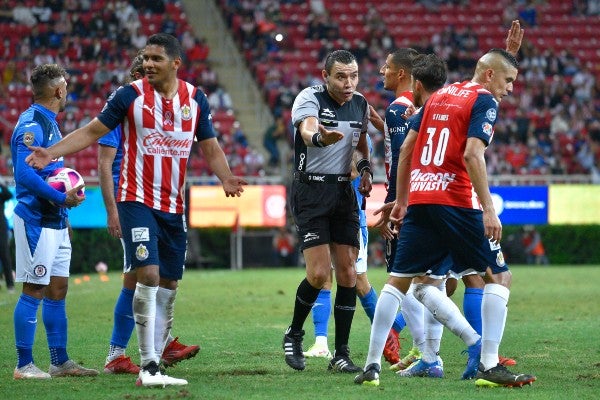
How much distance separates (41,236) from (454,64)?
26.7 meters

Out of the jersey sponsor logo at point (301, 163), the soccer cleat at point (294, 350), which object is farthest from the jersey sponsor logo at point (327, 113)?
the soccer cleat at point (294, 350)

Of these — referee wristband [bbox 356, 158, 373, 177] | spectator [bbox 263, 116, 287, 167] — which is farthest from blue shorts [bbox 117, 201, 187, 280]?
spectator [bbox 263, 116, 287, 167]

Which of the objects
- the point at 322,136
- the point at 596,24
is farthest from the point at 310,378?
the point at 596,24

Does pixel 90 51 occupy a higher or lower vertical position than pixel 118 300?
higher

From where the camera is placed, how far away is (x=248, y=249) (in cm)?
2741

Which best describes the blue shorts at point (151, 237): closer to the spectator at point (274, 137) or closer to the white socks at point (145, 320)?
the white socks at point (145, 320)

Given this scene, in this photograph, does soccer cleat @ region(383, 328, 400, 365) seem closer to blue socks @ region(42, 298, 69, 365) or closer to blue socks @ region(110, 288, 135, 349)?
blue socks @ region(110, 288, 135, 349)

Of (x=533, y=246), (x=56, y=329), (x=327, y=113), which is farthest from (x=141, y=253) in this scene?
(x=533, y=246)

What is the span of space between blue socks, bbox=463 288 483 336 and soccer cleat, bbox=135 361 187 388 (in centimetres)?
234

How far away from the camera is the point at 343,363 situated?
8711 millimetres

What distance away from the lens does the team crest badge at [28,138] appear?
27.9 ft

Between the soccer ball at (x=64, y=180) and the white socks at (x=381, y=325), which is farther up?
the soccer ball at (x=64, y=180)

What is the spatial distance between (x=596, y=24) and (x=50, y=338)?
105ft

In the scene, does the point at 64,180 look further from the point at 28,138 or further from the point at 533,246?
the point at 533,246
